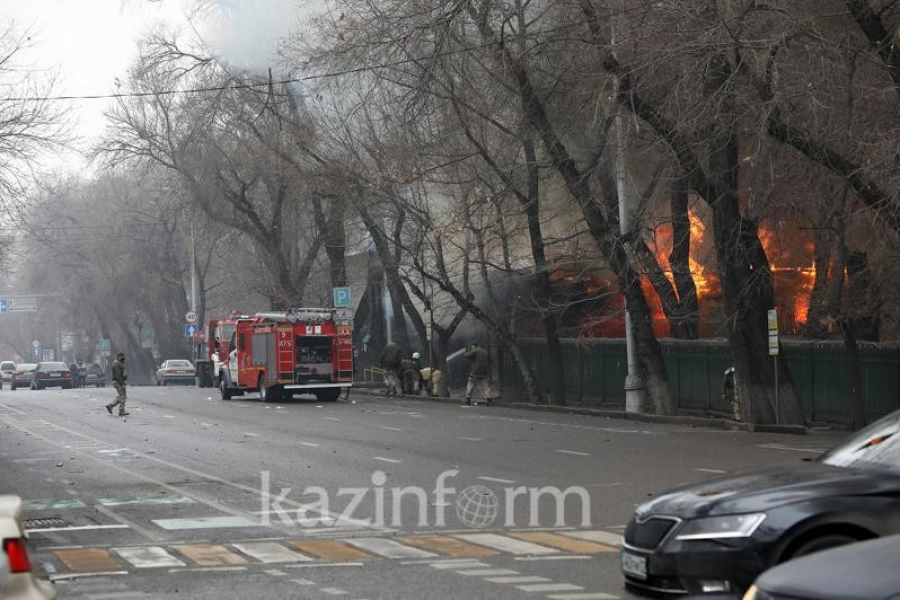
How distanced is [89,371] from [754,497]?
7473cm

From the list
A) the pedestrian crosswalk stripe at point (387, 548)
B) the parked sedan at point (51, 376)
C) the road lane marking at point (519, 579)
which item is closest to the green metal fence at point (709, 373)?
the pedestrian crosswalk stripe at point (387, 548)

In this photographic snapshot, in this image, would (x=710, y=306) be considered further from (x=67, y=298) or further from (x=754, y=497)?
(x=67, y=298)

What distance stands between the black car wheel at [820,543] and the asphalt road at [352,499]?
73.5 inches

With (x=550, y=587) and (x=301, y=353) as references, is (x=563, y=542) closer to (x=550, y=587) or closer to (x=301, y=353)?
(x=550, y=587)

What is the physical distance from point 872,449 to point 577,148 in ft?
83.9

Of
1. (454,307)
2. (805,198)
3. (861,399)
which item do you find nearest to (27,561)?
(805,198)

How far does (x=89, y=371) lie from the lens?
78.9 meters

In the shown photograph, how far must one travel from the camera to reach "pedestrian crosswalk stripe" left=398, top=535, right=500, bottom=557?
38.3 ft

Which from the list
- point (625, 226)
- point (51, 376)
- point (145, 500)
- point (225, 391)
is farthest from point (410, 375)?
point (51, 376)

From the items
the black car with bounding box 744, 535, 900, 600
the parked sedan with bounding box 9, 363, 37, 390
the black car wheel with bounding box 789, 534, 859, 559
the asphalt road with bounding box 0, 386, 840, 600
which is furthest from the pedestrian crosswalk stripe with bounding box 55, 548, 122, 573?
the parked sedan with bounding box 9, 363, 37, 390

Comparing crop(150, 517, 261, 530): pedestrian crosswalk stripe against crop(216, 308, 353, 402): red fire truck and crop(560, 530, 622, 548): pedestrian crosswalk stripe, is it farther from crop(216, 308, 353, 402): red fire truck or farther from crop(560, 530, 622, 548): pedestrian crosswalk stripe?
crop(216, 308, 353, 402): red fire truck

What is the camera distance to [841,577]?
484 centimetres

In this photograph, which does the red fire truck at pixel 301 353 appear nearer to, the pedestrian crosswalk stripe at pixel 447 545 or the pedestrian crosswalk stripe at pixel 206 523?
the pedestrian crosswalk stripe at pixel 206 523

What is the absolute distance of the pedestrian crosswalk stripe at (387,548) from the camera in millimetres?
11664
